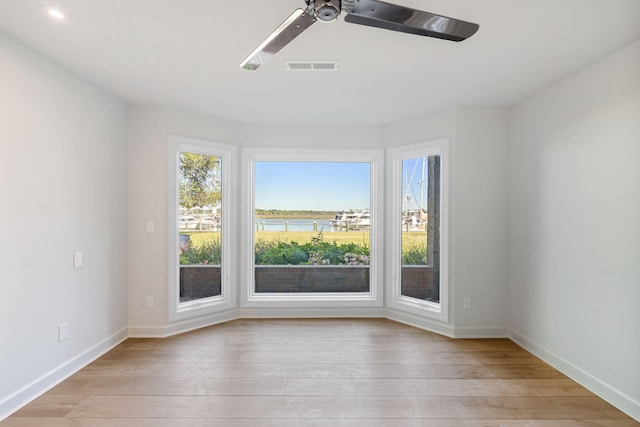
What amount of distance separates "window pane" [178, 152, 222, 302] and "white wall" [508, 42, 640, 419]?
3.47m

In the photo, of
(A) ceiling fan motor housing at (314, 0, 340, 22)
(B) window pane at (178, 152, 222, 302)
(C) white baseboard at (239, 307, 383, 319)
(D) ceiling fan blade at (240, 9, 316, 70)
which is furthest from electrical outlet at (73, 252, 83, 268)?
(A) ceiling fan motor housing at (314, 0, 340, 22)

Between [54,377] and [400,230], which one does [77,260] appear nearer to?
[54,377]

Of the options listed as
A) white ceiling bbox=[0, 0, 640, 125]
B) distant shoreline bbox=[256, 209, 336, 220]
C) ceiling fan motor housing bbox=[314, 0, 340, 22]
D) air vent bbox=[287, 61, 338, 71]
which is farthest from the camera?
distant shoreline bbox=[256, 209, 336, 220]

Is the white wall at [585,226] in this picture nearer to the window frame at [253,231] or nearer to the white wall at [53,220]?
the window frame at [253,231]

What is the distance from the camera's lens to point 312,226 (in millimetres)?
4629

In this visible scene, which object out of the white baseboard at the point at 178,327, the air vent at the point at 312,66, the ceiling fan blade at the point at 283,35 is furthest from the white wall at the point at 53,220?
the air vent at the point at 312,66

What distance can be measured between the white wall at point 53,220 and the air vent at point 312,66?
1877 mm

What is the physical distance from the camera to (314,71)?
109 inches

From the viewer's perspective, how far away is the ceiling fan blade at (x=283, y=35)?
5.17 feet

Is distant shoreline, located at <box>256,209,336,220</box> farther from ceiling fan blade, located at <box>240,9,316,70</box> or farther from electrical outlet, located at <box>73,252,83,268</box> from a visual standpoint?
ceiling fan blade, located at <box>240,9,316,70</box>

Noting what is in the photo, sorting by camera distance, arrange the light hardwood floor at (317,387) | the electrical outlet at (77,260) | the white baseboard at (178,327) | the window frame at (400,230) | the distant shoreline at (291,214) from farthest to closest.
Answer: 1. the distant shoreline at (291,214)
2. the window frame at (400,230)
3. the white baseboard at (178,327)
4. the electrical outlet at (77,260)
5. the light hardwood floor at (317,387)

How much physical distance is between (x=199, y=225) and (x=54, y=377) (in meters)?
1.94

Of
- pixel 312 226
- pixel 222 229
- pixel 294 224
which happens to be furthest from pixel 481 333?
pixel 222 229

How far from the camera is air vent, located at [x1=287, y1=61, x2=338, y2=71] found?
2.64 metres
